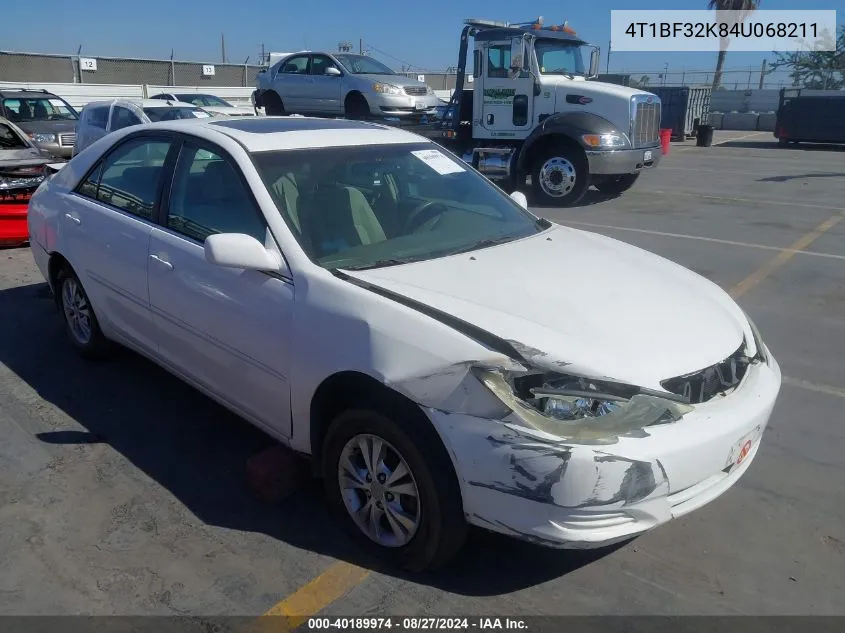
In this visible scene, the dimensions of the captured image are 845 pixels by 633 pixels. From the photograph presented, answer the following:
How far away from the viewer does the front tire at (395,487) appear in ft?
8.69

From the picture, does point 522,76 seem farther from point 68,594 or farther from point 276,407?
point 68,594

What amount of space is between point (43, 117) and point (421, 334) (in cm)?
1709

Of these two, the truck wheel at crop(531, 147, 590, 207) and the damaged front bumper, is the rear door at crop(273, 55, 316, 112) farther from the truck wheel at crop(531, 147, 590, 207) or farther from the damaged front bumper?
the damaged front bumper

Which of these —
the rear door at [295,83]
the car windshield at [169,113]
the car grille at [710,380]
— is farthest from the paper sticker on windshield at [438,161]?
the rear door at [295,83]

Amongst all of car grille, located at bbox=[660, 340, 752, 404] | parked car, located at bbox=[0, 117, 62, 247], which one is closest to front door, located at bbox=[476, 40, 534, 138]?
parked car, located at bbox=[0, 117, 62, 247]

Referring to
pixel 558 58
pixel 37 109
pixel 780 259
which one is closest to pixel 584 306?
pixel 780 259

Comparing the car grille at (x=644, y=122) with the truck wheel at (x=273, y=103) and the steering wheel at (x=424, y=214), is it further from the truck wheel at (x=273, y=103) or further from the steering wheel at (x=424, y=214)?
the steering wheel at (x=424, y=214)

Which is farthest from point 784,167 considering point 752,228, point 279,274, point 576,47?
point 279,274

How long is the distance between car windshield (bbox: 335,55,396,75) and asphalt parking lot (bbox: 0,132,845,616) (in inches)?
455

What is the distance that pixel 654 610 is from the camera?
2.72 m

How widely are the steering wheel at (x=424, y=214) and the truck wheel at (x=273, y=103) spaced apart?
13879 mm

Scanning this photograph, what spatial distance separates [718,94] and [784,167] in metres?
18.7

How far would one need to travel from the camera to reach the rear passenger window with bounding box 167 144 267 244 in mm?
3461

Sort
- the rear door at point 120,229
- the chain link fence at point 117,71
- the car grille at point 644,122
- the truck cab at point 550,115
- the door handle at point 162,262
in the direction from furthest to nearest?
the chain link fence at point 117,71
the car grille at point 644,122
the truck cab at point 550,115
the rear door at point 120,229
the door handle at point 162,262
